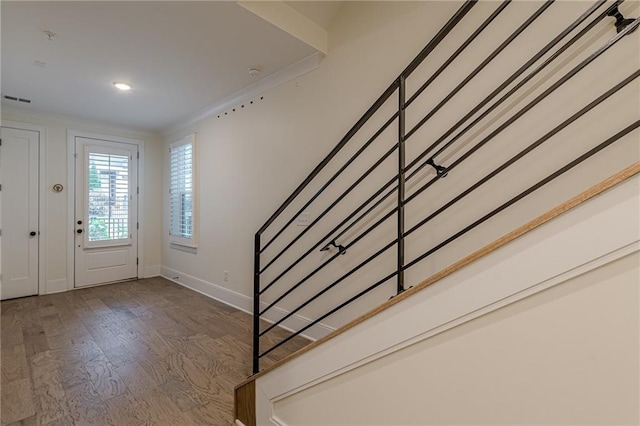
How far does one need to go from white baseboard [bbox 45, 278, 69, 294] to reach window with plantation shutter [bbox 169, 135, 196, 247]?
1.58 metres

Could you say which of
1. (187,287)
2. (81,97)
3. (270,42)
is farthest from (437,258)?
(81,97)

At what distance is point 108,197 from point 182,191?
127 cm

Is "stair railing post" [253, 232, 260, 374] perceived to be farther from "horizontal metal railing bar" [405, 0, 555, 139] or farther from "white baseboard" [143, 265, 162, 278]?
A: "white baseboard" [143, 265, 162, 278]

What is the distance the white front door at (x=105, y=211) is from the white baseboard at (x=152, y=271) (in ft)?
0.56

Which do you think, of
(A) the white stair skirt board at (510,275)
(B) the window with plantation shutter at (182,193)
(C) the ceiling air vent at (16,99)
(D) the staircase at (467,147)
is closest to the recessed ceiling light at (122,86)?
(B) the window with plantation shutter at (182,193)

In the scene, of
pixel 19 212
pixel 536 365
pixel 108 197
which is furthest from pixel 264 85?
pixel 19 212

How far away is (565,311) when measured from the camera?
2.15 feet

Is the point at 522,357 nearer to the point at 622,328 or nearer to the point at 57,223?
the point at 622,328

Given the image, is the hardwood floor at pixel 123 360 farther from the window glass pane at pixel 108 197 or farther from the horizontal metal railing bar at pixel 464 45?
the horizontal metal railing bar at pixel 464 45

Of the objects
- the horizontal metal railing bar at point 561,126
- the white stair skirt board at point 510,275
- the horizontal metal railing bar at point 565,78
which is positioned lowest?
the white stair skirt board at point 510,275

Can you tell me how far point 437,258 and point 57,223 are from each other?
5352 mm

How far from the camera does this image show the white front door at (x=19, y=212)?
4.03 metres

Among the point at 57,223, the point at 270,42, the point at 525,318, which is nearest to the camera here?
the point at 525,318

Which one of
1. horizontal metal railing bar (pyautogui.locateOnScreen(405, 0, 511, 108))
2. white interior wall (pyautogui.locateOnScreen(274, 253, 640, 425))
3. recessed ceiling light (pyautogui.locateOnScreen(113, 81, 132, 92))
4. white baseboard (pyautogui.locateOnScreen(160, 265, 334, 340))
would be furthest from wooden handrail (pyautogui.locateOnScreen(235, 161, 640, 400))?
recessed ceiling light (pyautogui.locateOnScreen(113, 81, 132, 92))
